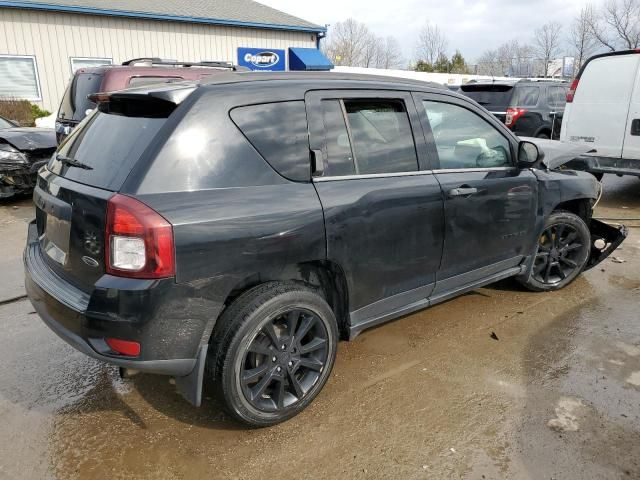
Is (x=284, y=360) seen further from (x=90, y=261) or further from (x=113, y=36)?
(x=113, y=36)

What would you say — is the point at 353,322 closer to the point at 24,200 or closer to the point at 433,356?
the point at 433,356

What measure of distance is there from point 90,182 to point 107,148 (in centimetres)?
23

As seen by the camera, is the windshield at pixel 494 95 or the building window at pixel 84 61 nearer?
the windshield at pixel 494 95

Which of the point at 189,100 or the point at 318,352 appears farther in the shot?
the point at 318,352

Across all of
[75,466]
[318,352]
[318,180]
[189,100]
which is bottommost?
[75,466]

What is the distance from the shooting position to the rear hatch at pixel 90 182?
2428 mm

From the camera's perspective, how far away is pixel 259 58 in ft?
57.9

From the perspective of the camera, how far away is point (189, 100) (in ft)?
8.33

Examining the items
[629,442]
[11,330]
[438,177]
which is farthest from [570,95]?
[11,330]

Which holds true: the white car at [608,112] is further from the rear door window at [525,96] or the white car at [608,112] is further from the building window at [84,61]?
the building window at [84,61]

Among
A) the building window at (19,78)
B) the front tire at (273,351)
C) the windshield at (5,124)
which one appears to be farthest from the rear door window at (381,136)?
the building window at (19,78)

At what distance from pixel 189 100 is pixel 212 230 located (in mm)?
681

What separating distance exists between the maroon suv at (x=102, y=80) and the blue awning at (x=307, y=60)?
10.5 metres

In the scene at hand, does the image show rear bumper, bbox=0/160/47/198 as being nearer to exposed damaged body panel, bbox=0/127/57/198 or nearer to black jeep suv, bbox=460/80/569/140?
exposed damaged body panel, bbox=0/127/57/198
